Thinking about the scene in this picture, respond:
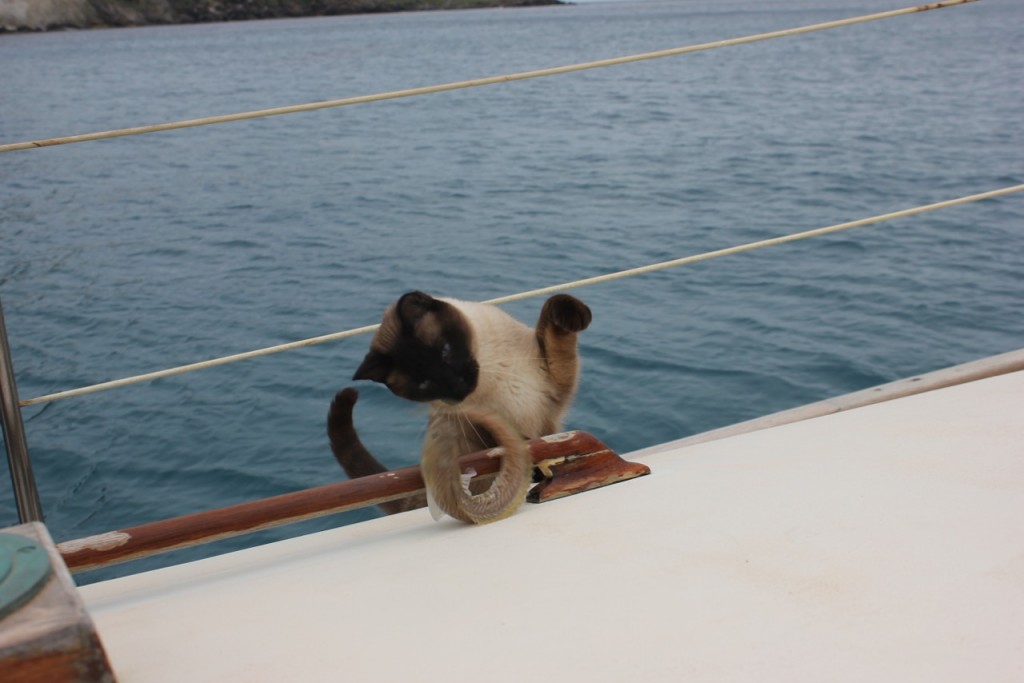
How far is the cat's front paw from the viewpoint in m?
2.38

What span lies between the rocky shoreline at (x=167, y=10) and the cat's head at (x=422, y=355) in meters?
59.6

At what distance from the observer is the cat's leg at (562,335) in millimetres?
2398

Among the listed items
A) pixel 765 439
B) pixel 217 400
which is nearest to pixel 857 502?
pixel 765 439

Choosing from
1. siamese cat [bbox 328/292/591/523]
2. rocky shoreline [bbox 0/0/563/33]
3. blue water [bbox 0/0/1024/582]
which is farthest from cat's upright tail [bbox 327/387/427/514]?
rocky shoreline [bbox 0/0/563/33]

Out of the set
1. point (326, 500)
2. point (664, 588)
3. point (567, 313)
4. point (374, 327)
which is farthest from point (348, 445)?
point (664, 588)

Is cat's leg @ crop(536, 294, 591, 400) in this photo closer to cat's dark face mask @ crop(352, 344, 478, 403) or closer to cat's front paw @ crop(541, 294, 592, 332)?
cat's front paw @ crop(541, 294, 592, 332)

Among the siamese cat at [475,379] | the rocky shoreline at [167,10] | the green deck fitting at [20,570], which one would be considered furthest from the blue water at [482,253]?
the rocky shoreline at [167,10]

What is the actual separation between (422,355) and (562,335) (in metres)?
0.37

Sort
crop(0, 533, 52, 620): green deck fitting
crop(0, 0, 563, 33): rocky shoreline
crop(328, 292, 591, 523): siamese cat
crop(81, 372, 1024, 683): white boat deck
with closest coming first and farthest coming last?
crop(0, 533, 52, 620): green deck fitting < crop(81, 372, 1024, 683): white boat deck < crop(328, 292, 591, 523): siamese cat < crop(0, 0, 563, 33): rocky shoreline

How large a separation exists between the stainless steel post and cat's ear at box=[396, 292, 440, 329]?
0.80 m

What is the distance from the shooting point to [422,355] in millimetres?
2324

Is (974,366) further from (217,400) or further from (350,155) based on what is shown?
(350,155)

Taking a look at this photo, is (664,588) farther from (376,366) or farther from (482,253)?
(482,253)

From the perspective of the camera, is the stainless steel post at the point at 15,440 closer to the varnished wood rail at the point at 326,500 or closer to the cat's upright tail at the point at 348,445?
the varnished wood rail at the point at 326,500
